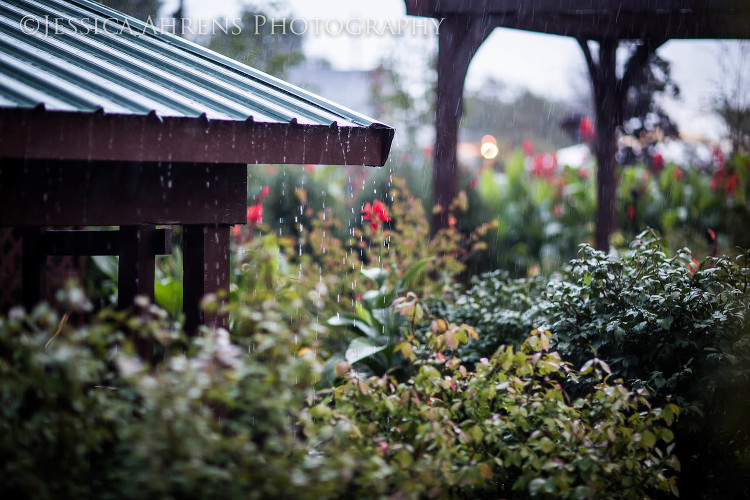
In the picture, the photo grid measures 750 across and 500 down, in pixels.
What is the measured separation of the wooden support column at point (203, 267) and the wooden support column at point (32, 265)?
114 cm

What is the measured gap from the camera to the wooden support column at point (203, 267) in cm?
280

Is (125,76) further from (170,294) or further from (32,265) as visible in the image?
(170,294)

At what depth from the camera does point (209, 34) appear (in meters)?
9.55

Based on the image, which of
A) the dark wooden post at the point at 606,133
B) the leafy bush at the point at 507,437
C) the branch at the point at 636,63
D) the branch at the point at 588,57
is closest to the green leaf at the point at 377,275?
the leafy bush at the point at 507,437

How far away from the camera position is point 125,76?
8.64 feet

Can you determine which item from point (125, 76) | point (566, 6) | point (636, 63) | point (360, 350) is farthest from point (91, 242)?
point (636, 63)

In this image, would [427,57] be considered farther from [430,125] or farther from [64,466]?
[64,466]

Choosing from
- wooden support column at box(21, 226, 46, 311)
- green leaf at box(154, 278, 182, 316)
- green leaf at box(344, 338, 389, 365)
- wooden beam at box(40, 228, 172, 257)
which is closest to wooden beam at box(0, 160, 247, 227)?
wooden beam at box(40, 228, 172, 257)

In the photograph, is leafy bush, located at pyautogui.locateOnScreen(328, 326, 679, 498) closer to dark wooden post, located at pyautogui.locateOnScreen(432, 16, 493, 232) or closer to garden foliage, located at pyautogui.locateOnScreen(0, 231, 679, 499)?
garden foliage, located at pyautogui.locateOnScreen(0, 231, 679, 499)

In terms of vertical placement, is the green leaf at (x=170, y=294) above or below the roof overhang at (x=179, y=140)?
below

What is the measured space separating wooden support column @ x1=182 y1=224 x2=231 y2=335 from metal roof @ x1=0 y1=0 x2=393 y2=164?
48 centimetres

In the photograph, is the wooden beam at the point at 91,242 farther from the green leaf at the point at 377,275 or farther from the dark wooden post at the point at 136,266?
the green leaf at the point at 377,275

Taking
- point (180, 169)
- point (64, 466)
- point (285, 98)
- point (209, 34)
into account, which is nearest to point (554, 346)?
point (285, 98)

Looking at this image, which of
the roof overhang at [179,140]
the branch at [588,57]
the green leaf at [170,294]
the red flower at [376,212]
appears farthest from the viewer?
the branch at [588,57]
